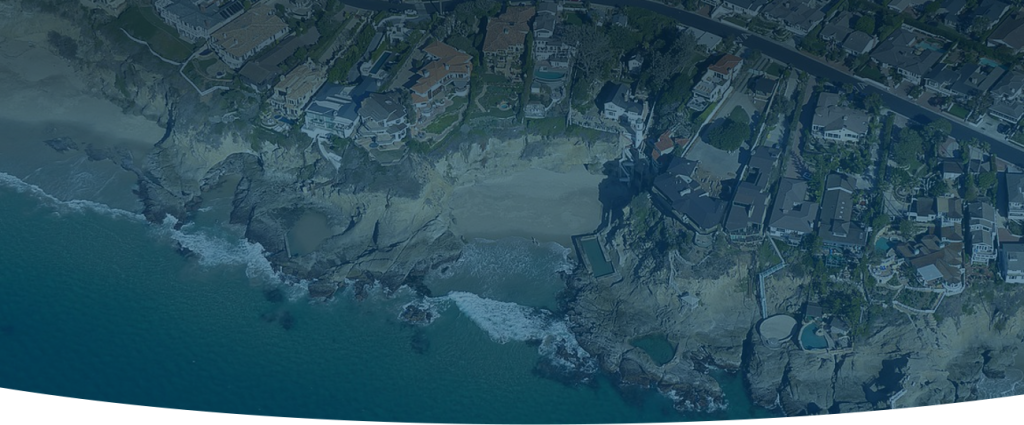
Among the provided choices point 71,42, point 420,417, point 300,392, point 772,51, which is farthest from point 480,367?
point 71,42

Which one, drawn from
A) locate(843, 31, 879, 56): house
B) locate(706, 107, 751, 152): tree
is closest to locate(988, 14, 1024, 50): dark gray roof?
locate(843, 31, 879, 56): house

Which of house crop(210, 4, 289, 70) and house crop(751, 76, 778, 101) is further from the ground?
house crop(210, 4, 289, 70)

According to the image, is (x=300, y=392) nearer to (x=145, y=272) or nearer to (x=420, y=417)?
(x=420, y=417)

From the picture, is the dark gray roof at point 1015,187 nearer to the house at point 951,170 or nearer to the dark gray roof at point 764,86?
the house at point 951,170

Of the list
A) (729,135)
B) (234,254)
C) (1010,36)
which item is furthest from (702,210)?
(234,254)

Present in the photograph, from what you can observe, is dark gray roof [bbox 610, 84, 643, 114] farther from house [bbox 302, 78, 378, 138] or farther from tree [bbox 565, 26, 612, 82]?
house [bbox 302, 78, 378, 138]

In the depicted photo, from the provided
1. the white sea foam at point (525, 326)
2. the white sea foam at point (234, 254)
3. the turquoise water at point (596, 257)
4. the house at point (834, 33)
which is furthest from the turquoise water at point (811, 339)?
the white sea foam at point (234, 254)

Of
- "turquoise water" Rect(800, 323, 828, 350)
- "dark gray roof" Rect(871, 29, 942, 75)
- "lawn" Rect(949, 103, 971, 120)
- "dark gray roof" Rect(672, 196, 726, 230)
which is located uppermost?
"dark gray roof" Rect(871, 29, 942, 75)
